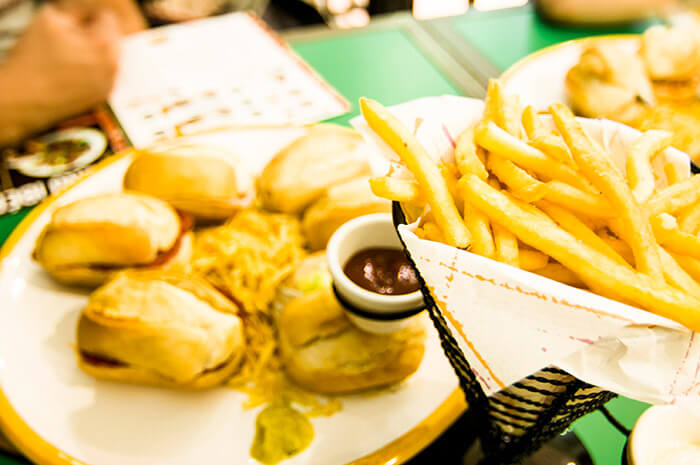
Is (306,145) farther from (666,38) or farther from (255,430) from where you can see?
(666,38)

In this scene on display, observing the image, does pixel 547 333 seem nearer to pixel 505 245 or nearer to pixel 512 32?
pixel 505 245

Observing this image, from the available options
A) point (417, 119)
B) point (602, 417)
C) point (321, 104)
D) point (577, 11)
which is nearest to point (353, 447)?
point (602, 417)

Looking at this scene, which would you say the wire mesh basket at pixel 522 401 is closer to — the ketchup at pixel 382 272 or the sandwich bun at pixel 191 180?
the ketchup at pixel 382 272

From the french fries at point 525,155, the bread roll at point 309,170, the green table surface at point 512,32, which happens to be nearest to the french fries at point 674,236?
the french fries at point 525,155

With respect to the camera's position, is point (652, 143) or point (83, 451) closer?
point (652, 143)

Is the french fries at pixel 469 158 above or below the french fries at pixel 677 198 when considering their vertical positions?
above

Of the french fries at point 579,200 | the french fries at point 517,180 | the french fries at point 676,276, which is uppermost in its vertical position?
the french fries at point 517,180

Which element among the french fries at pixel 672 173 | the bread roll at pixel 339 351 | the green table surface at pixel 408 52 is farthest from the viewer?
the green table surface at pixel 408 52

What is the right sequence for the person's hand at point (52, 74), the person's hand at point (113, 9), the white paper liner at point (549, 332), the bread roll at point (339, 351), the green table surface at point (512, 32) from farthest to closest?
the person's hand at point (113, 9)
the green table surface at point (512, 32)
the person's hand at point (52, 74)
the bread roll at point (339, 351)
the white paper liner at point (549, 332)
